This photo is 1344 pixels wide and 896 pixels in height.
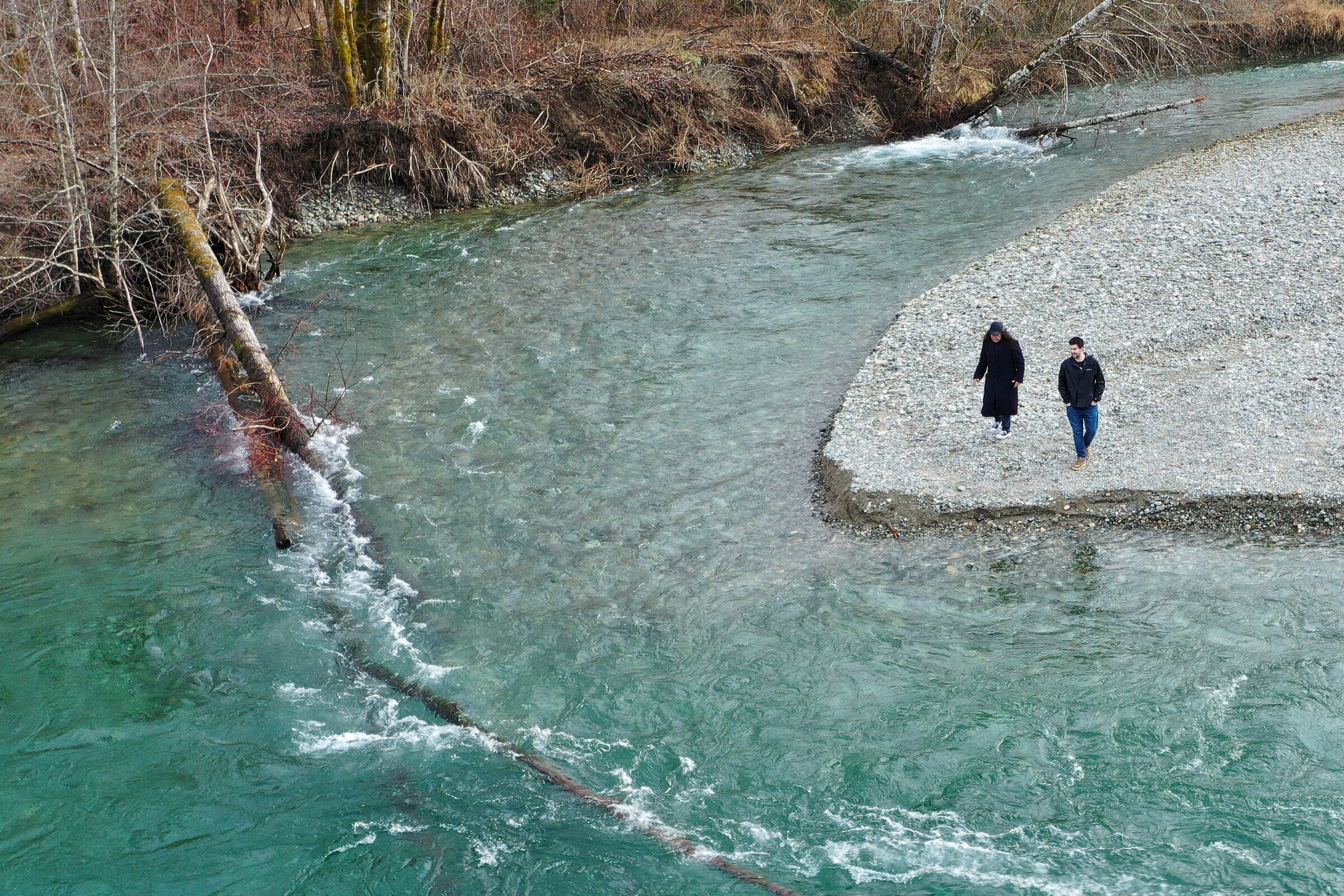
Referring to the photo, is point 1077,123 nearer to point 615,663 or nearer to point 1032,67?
point 1032,67

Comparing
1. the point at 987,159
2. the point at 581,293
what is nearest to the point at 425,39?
the point at 581,293

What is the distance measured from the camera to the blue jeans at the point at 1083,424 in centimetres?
1201

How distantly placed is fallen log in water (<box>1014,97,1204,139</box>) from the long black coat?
1708 centimetres

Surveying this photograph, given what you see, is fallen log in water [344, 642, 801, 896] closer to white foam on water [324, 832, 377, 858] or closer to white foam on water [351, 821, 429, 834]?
white foam on water [351, 821, 429, 834]

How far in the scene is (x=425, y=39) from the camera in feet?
93.7

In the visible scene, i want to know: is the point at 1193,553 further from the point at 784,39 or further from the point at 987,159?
the point at 784,39

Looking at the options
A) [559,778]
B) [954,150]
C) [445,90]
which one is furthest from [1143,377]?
[445,90]

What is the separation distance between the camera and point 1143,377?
1400cm

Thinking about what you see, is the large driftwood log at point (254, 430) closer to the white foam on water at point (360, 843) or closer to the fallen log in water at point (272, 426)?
the fallen log in water at point (272, 426)

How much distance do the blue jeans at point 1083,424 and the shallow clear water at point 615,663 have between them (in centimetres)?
127

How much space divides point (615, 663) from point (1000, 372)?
5.89 m

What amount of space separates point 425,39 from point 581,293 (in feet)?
42.4

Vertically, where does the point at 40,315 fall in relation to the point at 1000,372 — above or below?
above

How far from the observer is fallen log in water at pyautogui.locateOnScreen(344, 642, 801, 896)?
8.05 metres
